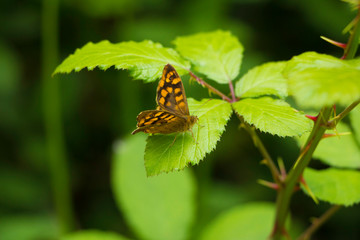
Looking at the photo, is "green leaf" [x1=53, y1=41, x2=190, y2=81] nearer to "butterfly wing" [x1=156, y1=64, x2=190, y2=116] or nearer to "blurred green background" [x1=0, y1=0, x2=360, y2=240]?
"butterfly wing" [x1=156, y1=64, x2=190, y2=116]

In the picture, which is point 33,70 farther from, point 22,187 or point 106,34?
point 22,187

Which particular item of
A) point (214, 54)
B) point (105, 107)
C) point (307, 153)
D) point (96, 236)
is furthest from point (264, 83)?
point (105, 107)

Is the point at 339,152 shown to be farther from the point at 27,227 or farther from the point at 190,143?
the point at 27,227

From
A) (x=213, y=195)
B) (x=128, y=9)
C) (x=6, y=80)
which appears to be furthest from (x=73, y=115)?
(x=213, y=195)

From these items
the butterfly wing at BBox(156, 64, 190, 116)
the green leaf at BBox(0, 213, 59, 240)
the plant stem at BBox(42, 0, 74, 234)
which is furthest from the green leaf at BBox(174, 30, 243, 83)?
the green leaf at BBox(0, 213, 59, 240)

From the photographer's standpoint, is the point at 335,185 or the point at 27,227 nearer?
the point at 335,185

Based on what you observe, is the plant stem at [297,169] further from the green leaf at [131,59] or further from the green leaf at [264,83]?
the green leaf at [131,59]
